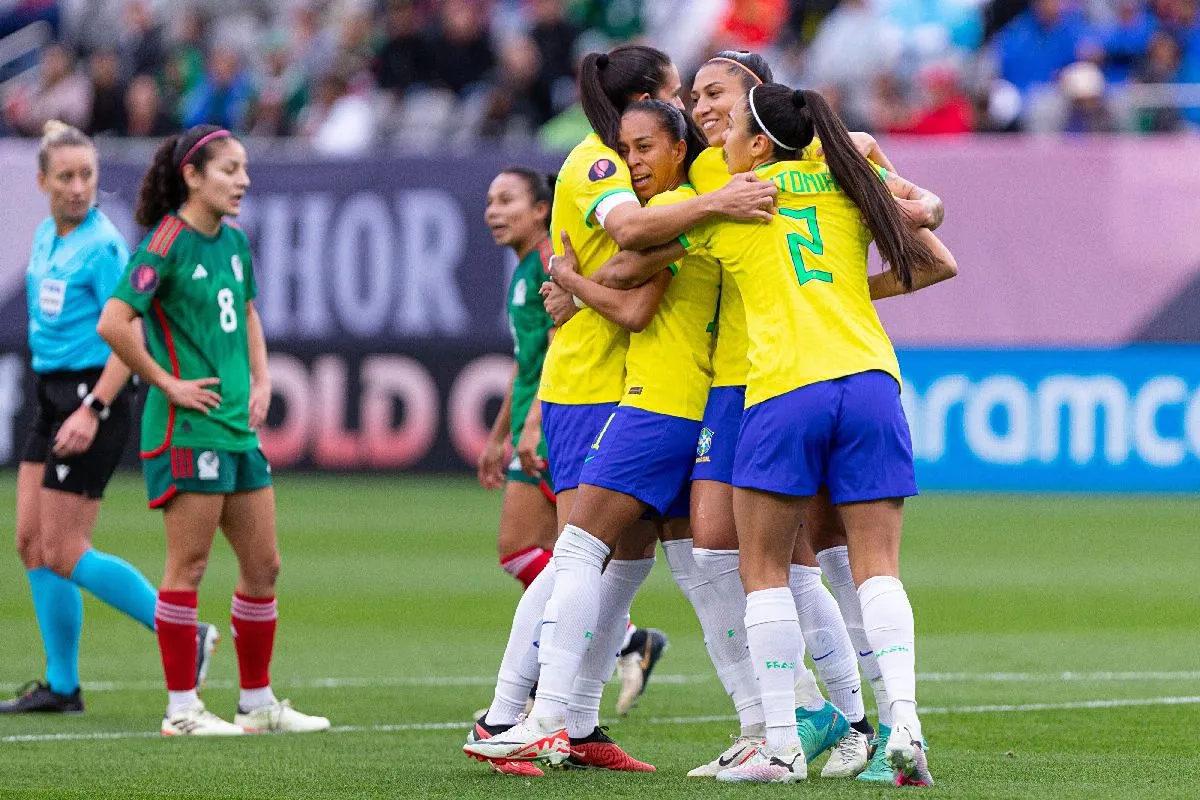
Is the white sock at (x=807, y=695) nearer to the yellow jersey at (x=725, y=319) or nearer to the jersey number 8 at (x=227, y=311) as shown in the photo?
the yellow jersey at (x=725, y=319)

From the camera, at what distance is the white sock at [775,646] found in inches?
236

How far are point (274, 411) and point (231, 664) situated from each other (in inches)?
347

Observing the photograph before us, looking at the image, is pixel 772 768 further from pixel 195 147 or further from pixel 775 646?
pixel 195 147

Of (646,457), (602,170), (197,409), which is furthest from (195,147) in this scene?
(646,457)

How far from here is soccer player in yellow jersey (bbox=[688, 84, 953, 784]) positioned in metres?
5.89

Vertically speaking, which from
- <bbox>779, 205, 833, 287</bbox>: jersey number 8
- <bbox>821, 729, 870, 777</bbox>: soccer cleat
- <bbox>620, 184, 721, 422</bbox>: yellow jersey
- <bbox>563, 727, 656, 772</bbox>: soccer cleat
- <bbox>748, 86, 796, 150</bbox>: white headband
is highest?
<bbox>748, 86, 796, 150</bbox>: white headband

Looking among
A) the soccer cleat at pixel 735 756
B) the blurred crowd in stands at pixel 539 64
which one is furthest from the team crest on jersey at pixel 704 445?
the blurred crowd in stands at pixel 539 64

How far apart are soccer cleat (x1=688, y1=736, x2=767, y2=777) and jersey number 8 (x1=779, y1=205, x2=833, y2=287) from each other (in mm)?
1428

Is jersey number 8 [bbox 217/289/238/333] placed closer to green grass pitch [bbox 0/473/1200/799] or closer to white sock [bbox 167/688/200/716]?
white sock [bbox 167/688/200/716]

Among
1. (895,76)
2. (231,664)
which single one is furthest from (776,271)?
(895,76)

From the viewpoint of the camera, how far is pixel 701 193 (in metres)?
6.34

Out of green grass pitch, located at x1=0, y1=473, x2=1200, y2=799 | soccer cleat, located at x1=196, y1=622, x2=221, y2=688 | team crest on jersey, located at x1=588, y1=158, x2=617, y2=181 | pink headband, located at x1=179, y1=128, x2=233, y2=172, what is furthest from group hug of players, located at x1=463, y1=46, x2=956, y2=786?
Answer: soccer cleat, located at x1=196, y1=622, x2=221, y2=688

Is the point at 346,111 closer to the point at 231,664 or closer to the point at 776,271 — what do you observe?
the point at 231,664

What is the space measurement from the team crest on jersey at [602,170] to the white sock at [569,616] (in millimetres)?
1111
